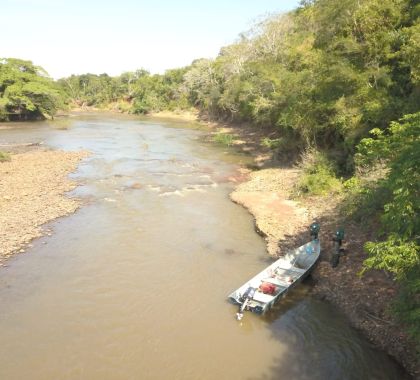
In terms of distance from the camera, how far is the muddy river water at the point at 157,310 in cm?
988

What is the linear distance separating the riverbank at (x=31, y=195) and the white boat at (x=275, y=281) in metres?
9.10

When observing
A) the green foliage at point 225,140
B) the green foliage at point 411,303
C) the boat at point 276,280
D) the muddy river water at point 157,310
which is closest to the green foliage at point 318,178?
the muddy river water at point 157,310

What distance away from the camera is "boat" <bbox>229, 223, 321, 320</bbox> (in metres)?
11.8

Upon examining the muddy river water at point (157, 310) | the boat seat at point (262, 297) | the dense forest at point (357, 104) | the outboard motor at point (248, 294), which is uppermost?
the dense forest at point (357, 104)

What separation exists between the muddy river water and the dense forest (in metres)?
2.88

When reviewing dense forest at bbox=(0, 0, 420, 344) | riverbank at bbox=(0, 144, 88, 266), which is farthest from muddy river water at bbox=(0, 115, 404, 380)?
dense forest at bbox=(0, 0, 420, 344)

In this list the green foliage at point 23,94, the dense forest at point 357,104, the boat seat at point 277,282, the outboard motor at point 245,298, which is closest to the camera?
the dense forest at point 357,104

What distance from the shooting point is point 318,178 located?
21.0 metres

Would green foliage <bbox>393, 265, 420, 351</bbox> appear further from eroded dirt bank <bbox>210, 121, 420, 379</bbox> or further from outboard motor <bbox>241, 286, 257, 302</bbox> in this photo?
outboard motor <bbox>241, 286, 257, 302</bbox>

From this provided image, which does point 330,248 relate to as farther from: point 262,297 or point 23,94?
point 23,94

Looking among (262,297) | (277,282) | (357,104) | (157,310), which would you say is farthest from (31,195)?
(357,104)

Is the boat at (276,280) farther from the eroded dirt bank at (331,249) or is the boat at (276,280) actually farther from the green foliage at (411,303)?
the green foliage at (411,303)

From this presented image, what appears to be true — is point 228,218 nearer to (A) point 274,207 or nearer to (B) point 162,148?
(A) point 274,207

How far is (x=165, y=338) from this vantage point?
428 inches
